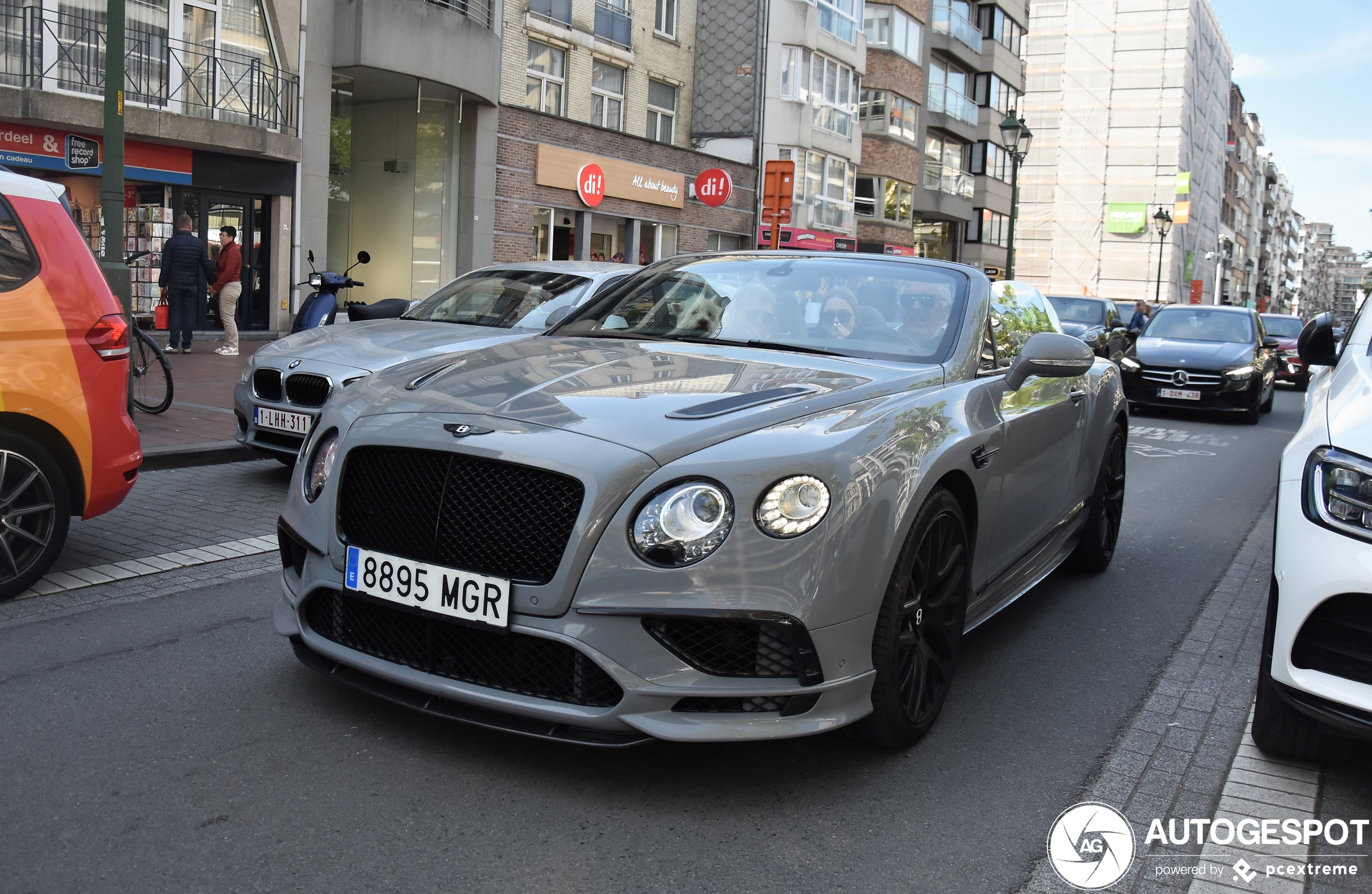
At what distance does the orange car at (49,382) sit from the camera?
4.92m

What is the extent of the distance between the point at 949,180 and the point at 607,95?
24.3 m

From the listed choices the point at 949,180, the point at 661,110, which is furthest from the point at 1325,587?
the point at 949,180

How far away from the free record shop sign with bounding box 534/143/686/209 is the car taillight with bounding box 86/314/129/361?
22342 millimetres

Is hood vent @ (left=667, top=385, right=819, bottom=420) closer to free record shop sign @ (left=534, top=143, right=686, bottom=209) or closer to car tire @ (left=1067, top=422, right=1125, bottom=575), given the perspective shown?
car tire @ (left=1067, top=422, right=1125, bottom=575)

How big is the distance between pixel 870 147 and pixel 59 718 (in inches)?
1653

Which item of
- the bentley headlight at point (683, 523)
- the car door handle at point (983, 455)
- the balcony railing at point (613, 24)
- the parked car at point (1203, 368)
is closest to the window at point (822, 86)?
the balcony railing at point (613, 24)

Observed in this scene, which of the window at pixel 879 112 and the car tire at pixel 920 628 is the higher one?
the window at pixel 879 112

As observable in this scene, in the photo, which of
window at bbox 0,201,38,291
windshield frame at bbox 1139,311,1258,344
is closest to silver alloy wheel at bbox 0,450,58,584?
window at bbox 0,201,38,291

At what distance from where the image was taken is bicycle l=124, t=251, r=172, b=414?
10.6m

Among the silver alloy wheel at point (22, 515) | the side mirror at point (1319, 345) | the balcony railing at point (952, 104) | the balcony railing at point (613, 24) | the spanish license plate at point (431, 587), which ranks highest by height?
the balcony railing at point (952, 104)

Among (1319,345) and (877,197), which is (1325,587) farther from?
(877,197)

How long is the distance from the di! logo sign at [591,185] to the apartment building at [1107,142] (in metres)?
49.3

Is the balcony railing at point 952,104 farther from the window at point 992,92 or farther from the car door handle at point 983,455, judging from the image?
the car door handle at point 983,455

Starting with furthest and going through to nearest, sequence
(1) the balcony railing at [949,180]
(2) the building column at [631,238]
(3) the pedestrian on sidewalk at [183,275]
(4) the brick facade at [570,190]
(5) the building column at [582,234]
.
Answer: (1) the balcony railing at [949,180], (2) the building column at [631,238], (5) the building column at [582,234], (4) the brick facade at [570,190], (3) the pedestrian on sidewalk at [183,275]
